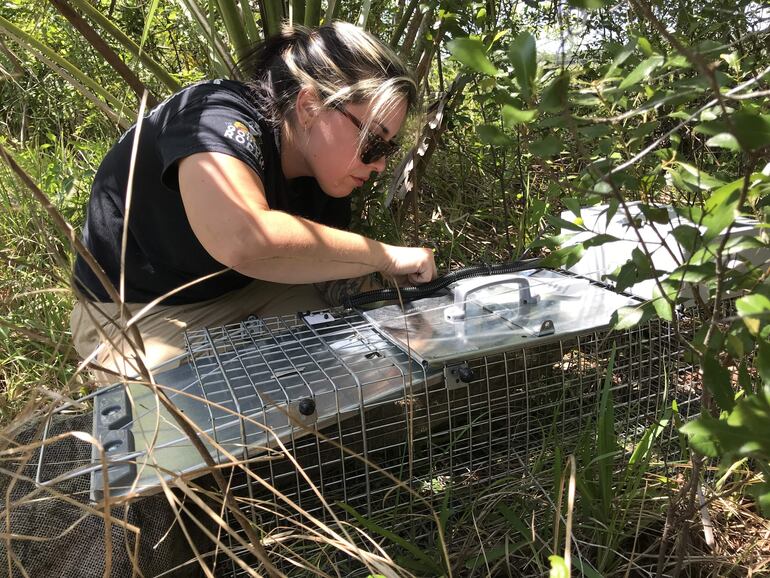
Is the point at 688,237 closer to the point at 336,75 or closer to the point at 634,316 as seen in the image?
the point at 634,316

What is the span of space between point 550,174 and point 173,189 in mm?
724

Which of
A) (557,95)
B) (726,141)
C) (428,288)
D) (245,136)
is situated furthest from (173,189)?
(726,141)

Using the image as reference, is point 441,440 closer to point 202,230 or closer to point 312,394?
point 312,394

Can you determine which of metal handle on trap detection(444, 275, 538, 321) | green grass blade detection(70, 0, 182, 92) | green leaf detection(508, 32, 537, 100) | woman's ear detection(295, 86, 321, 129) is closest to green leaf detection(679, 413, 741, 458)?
green leaf detection(508, 32, 537, 100)

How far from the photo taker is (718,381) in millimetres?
614

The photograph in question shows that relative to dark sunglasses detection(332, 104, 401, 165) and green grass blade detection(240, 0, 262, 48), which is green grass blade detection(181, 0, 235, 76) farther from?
dark sunglasses detection(332, 104, 401, 165)

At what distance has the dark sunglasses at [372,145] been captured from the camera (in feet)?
4.22

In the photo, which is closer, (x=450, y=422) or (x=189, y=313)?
(x=450, y=422)

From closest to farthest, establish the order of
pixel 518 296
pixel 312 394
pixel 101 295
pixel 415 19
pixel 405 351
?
pixel 312 394, pixel 405 351, pixel 518 296, pixel 101 295, pixel 415 19

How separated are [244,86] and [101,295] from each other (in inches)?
24.4

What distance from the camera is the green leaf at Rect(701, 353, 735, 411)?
2.01ft

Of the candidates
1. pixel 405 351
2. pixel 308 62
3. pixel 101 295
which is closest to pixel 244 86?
pixel 308 62

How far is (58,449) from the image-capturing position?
1.09m

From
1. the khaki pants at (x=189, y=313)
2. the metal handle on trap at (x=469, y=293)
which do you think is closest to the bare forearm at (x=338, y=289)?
the khaki pants at (x=189, y=313)
